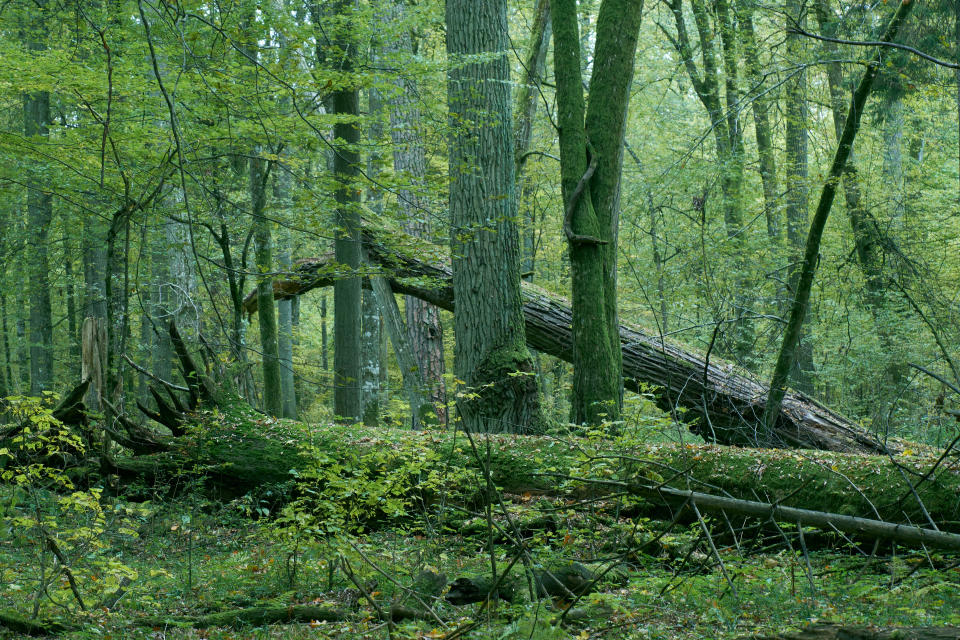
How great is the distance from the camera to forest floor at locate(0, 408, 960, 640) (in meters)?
3.41

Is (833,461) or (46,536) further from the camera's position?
(833,461)

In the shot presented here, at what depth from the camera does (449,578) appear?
15.3 ft

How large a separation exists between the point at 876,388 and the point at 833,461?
20.6 ft

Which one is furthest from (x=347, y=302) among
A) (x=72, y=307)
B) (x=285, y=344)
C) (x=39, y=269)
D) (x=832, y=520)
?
(x=72, y=307)

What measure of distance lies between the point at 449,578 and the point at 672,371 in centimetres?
508

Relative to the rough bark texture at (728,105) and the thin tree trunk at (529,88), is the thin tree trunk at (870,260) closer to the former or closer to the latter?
the rough bark texture at (728,105)

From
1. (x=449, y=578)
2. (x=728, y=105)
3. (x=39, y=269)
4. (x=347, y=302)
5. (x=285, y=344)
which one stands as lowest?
(x=449, y=578)

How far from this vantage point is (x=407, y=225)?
1123 centimetres

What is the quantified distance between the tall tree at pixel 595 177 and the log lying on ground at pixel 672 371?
1244 millimetres

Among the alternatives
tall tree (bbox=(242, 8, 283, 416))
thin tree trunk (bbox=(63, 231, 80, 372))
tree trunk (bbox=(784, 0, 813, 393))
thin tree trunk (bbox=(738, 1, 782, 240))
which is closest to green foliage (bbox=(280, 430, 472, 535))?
tall tree (bbox=(242, 8, 283, 416))

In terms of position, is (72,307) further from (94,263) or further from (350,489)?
(350,489)

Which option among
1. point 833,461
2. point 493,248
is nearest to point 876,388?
point 833,461

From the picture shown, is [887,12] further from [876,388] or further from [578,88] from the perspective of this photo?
[876,388]

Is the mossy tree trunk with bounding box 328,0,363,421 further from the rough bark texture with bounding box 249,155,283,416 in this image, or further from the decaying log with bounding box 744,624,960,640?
the decaying log with bounding box 744,624,960,640
